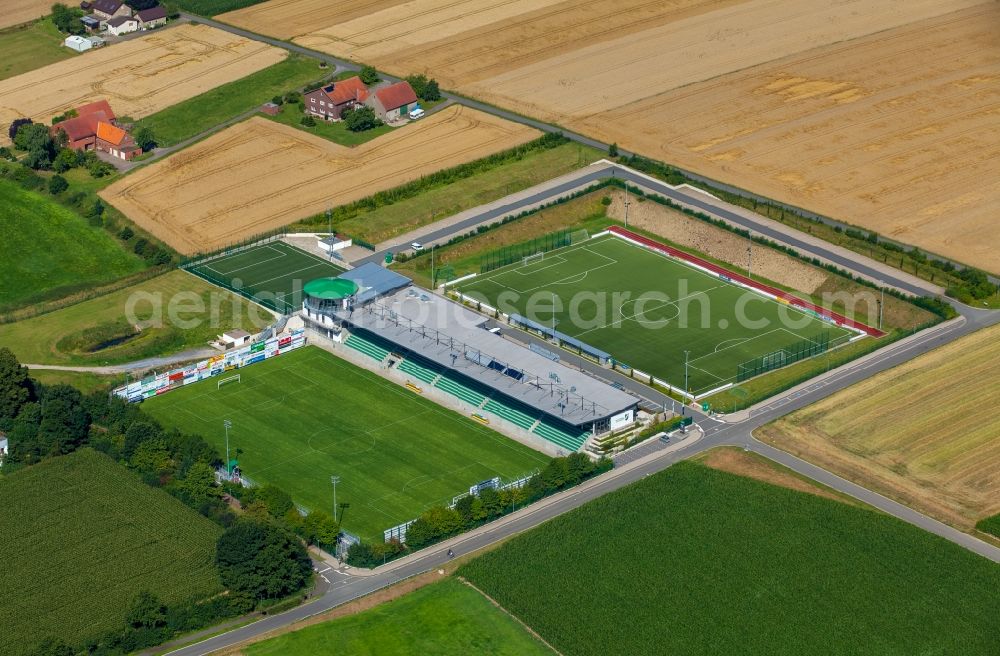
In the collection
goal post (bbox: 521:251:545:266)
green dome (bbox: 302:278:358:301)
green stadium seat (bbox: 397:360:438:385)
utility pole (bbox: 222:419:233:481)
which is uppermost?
green dome (bbox: 302:278:358:301)

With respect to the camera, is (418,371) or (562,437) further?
(418,371)

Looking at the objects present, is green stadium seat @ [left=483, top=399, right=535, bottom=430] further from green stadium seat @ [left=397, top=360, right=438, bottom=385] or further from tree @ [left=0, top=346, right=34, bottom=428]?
tree @ [left=0, top=346, right=34, bottom=428]

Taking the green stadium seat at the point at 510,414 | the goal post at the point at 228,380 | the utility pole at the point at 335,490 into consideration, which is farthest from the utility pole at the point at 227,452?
the green stadium seat at the point at 510,414

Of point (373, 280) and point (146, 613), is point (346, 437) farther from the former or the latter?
point (146, 613)

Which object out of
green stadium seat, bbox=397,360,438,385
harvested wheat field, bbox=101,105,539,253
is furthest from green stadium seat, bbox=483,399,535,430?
harvested wheat field, bbox=101,105,539,253

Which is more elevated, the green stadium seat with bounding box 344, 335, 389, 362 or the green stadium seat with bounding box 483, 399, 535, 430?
the green stadium seat with bounding box 344, 335, 389, 362

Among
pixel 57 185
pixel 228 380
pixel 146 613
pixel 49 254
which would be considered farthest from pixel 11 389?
pixel 57 185

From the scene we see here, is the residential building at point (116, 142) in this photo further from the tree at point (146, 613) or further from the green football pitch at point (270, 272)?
the tree at point (146, 613)
